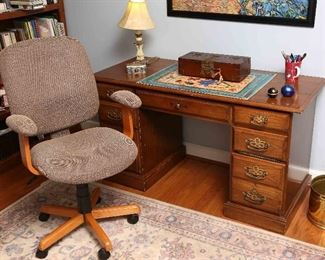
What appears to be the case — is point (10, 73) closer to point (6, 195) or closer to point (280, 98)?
point (6, 195)

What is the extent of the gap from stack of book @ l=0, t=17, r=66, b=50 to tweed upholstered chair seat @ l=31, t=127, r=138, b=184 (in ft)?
3.47

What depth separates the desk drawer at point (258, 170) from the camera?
210cm

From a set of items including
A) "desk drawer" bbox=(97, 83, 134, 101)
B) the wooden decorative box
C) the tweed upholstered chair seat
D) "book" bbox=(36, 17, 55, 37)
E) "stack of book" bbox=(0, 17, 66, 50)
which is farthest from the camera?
"book" bbox=(36, 17, 55, 37)

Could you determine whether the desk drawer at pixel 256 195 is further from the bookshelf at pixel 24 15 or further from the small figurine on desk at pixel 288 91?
the bookshelf at pixel 24 15

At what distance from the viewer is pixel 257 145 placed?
2.10 meters

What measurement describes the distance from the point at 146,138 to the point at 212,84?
554 mm

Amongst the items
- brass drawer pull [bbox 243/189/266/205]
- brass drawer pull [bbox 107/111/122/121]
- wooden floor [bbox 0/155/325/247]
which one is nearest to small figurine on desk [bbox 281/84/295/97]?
brass drawer pull [bbox 243/189/266/205]

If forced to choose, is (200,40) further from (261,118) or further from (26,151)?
(26,151)

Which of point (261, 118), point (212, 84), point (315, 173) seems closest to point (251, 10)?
point (212, 84)

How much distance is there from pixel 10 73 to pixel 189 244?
1.22 meters

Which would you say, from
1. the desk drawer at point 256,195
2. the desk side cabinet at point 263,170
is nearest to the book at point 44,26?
the desk side cabinet at point 263,170

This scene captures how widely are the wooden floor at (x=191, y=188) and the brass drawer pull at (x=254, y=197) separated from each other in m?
0.21

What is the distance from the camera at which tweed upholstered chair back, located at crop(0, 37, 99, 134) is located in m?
2.09

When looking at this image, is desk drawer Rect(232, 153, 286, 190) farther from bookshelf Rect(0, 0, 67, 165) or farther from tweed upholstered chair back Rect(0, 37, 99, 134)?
bookshelf Rect(0, 0, 67, 165)
